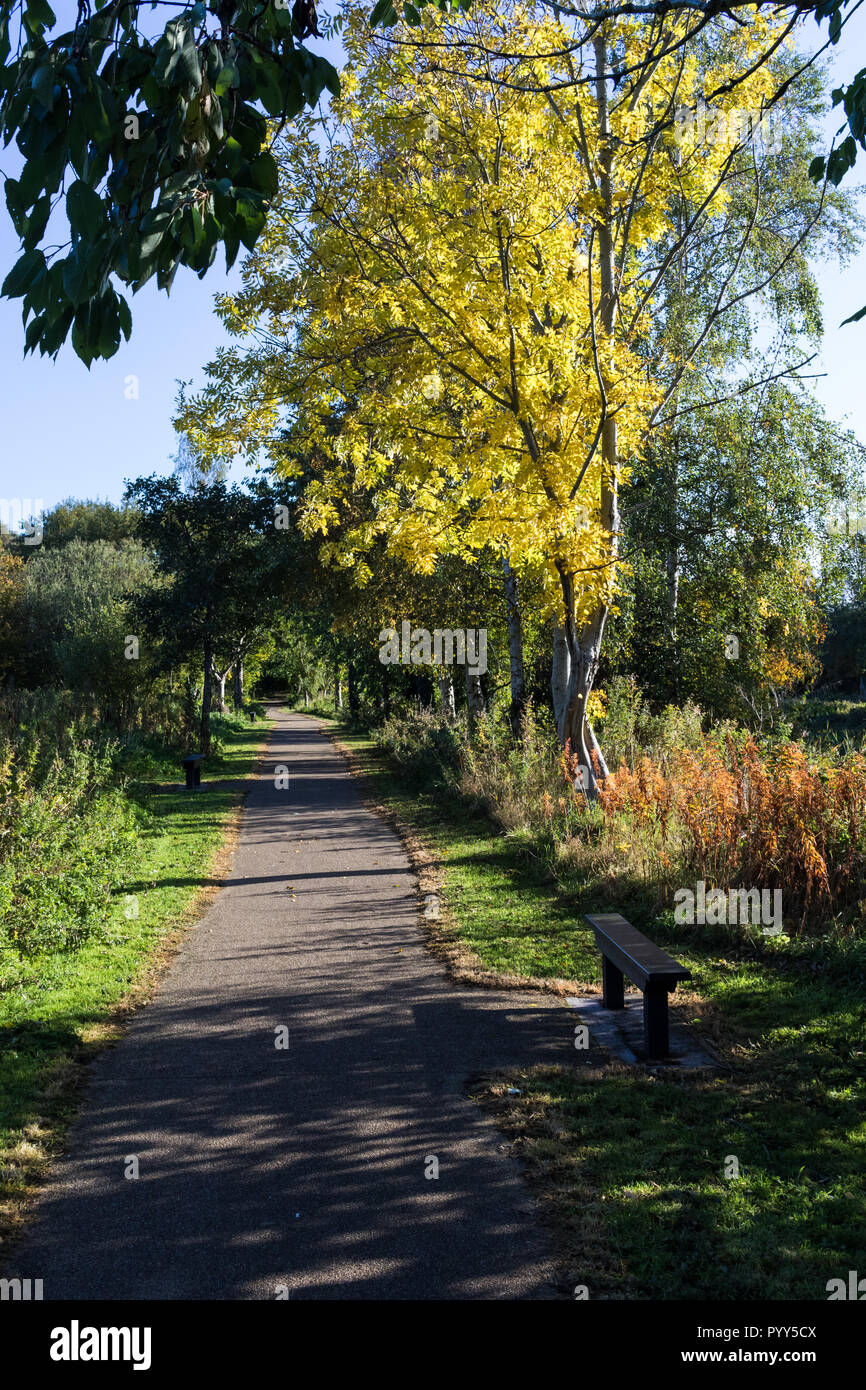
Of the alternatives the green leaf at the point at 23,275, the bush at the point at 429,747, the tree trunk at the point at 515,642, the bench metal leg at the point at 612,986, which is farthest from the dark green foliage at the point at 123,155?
the tree trunk at the point at 515,642

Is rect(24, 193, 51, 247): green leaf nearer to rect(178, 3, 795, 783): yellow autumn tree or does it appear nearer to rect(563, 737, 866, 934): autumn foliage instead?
rect(563, 737, 866, 934): autumn foliage

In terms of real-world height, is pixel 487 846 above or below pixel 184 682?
below

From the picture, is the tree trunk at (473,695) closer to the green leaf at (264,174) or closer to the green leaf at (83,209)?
the green leaf at (264,174)

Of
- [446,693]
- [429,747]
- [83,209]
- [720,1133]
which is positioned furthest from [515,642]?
[83,209]

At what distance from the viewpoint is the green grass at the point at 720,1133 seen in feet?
12.4

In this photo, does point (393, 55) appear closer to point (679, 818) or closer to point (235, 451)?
point (235, 451)

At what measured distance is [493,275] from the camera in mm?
10914

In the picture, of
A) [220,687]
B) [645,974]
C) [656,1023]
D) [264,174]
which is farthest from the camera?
[220,687]

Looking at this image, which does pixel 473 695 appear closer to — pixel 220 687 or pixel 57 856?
pixel 57 856

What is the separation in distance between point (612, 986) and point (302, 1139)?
2.60 m

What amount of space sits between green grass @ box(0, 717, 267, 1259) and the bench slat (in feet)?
10.7
